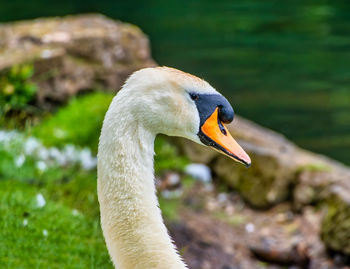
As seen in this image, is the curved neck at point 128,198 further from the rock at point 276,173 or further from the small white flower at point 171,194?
the small white flower at point 171,194

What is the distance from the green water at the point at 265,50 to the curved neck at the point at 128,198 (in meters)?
6.77

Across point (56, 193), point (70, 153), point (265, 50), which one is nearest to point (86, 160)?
point (70, 153)

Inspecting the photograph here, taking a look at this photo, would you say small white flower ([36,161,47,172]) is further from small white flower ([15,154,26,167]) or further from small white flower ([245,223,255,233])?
small white flower ([245,223,255,233])

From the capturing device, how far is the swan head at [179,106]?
283 centimetres

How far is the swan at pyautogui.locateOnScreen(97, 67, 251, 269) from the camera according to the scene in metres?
2.80

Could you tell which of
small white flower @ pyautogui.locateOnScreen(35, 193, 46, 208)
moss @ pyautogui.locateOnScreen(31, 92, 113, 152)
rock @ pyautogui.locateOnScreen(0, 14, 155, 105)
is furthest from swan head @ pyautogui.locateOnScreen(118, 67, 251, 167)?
rock @ pyautogui.locateOnScreen(0, 14, 155, 105)

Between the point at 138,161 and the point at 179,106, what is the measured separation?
0.28m

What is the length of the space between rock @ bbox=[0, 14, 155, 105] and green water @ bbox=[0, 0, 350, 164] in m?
3.23

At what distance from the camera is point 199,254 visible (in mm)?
5438

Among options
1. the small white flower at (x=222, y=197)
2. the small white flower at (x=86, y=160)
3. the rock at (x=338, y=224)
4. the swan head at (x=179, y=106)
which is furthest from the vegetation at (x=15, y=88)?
the swan head at (x=179, y=106)

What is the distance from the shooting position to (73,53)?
7410 millimetres

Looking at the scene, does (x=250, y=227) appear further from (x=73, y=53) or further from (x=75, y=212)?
(x=73, y=53)

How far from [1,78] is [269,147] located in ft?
8.03

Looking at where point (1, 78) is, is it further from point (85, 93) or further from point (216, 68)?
point (216, 68)
